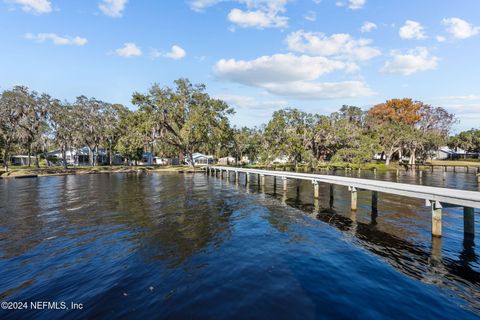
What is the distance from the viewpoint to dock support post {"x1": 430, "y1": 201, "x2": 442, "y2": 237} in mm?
10768

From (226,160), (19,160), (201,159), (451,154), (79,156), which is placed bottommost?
(226,160)

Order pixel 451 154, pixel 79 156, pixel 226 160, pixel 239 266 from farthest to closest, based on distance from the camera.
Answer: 1. pixel 226 160
2. pixel 451 154
3. pixel 79 156
4. pixel 239 266

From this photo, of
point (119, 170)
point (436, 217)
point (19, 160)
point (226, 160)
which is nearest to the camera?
point (436, 217)

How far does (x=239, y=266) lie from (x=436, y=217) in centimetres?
851

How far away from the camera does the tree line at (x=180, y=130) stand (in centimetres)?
5075

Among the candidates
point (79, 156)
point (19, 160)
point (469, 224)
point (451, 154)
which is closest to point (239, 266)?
point (469, 224)

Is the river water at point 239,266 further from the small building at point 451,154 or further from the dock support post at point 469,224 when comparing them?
the small building at point 451,154

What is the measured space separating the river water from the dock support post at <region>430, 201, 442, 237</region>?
0.34 meters

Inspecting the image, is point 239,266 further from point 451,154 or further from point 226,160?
point 451,154

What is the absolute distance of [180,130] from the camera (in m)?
55.3

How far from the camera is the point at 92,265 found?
8.71 meters

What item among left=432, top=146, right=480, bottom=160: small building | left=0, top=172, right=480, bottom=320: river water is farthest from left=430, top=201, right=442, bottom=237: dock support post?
left=432, top=146, right=480, bottom=160: small building

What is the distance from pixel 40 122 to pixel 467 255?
213ft

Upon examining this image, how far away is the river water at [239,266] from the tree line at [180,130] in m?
37.8
